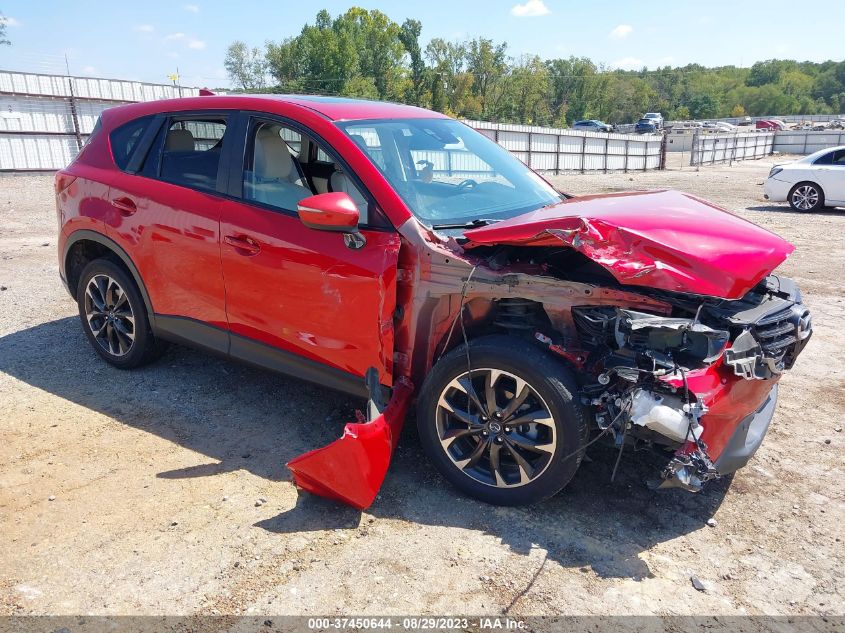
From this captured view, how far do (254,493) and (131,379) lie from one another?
6.28 ft

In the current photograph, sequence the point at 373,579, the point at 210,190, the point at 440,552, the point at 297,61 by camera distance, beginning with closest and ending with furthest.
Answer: the point at 373,579 < the point at 440,552 < the point at 210,190 < the point at 297,61

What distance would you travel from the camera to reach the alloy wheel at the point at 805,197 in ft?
49.1

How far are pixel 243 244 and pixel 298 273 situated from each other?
455mm

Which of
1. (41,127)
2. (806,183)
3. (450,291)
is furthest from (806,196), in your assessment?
(41,127)

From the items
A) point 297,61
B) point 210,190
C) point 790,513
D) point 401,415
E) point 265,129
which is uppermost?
point 297,61

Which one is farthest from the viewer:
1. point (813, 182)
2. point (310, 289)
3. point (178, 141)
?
point (813, 182)

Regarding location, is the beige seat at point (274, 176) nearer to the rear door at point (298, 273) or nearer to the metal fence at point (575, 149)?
the rear door at point (298, 273)

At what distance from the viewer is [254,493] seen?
11.1ft

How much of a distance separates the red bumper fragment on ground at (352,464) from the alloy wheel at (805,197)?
15236 mm

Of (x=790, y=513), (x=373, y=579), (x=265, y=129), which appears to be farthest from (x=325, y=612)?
(x=265, y=129)

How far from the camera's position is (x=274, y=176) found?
3873 mm

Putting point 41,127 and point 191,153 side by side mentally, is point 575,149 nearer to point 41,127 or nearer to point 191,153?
point 41,127

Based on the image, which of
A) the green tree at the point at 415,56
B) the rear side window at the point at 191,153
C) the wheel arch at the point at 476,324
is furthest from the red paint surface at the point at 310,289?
the green tree at the point at 415,56

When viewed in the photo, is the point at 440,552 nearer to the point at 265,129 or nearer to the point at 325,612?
the point at 325,612
